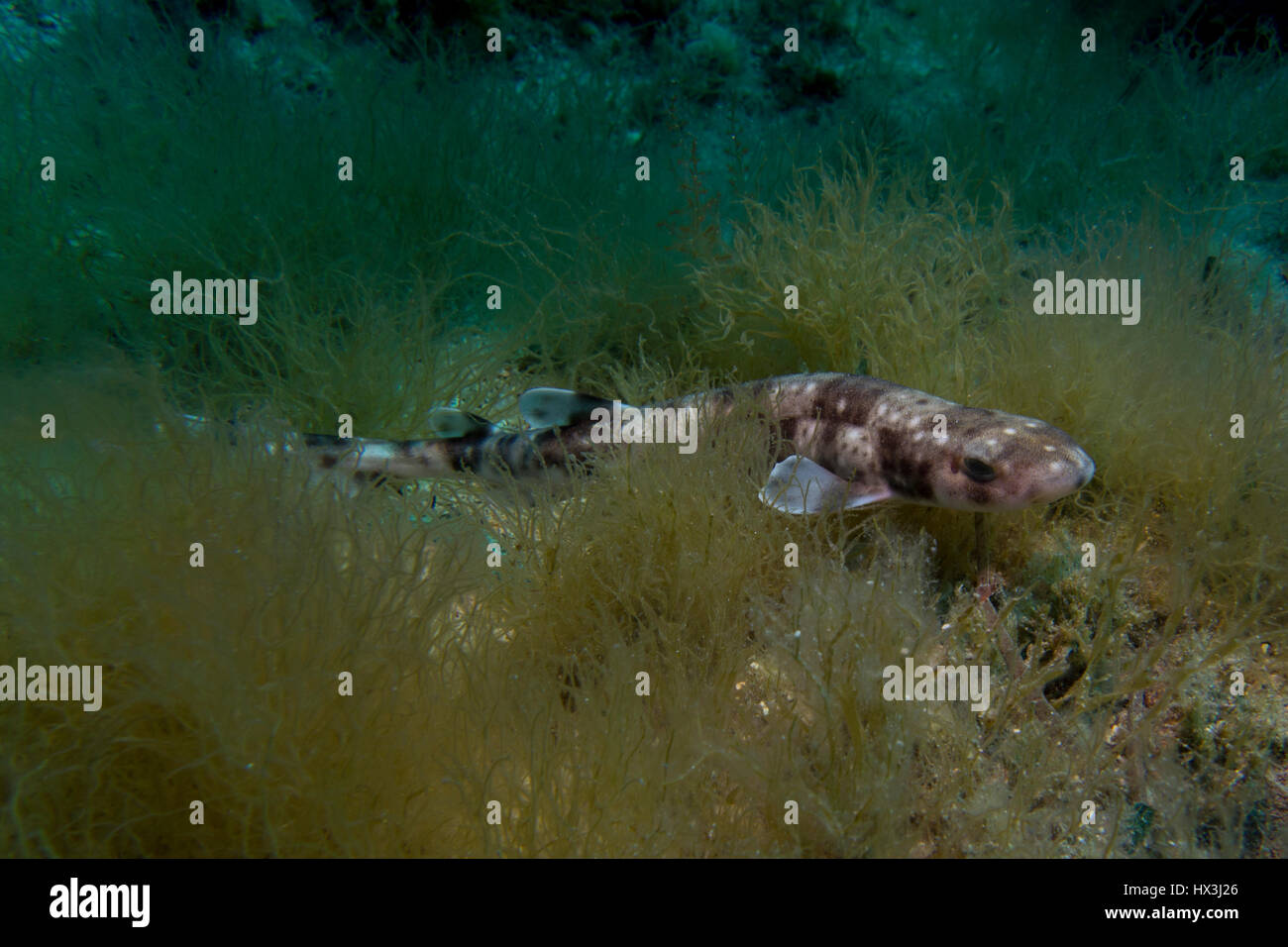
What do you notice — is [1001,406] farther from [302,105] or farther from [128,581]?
[302,105]

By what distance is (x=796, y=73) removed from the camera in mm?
10656

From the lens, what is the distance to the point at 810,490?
3.36 metres

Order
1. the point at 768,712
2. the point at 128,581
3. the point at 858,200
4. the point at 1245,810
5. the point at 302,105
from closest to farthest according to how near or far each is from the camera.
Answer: the point at 1245,810, the point at 128,581, the point at 768,712, the point at 858,200, the point at 302,105

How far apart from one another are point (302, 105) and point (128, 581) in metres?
8.12

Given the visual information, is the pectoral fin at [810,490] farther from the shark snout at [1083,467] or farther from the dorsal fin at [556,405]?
the dorsal fin at [556,405]

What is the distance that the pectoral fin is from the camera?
3264 mm

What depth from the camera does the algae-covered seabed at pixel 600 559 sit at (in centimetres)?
220

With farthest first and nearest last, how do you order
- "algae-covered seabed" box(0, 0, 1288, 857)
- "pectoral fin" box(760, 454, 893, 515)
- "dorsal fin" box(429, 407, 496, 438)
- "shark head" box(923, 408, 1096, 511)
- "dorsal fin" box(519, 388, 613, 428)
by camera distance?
"dorsal fin" box(429, 407, 496, 438) < "dorsal fin" box(519, 388, 613, 428) < "pectoral fin" box(760, 454, 893, 515) < "shark head" box(923, 408, 1096, 511) < "algae-covered seabed" box(0, 0, 1288, 857)

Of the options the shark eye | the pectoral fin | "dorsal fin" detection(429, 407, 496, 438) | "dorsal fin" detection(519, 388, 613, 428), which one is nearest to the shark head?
the shark eye

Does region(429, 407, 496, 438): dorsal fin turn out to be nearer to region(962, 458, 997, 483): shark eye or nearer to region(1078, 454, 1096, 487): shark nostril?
region(962, 458, 997, 483): shark eye

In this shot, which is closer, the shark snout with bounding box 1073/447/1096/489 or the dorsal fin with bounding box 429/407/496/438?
the shark snout with bounding box 1073/447/1096/489

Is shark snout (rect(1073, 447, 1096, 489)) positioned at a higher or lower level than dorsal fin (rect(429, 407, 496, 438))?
lower

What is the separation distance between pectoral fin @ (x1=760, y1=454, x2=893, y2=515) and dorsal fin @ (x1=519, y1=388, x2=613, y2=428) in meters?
1.18
